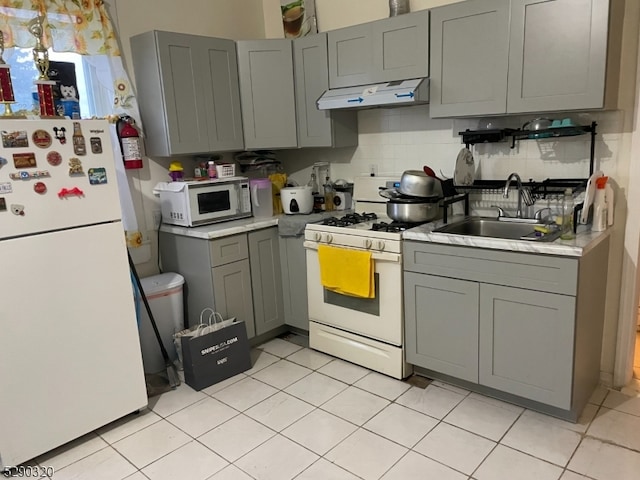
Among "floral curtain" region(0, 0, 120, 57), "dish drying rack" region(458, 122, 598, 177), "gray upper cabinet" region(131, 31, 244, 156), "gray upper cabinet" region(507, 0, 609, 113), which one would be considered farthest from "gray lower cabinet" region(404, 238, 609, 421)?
"floral curtain" region(0, 0, 120, 57)

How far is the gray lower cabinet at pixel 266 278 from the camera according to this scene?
3.44 m

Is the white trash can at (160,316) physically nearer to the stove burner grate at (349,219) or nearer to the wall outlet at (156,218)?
the wall outlet at (156,218)

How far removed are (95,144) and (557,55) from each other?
92.4 inches

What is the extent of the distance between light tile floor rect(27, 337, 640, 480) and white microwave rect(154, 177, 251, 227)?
114cm

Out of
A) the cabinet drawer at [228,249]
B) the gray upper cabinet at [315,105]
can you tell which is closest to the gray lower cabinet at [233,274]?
the cabinet drawer at [228,249]

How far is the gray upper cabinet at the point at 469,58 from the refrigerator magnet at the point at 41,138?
2071 millimetres

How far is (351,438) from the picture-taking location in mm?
2459

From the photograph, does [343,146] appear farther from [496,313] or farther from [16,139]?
[16,139]

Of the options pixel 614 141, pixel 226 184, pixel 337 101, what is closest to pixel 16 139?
pixel 226 184

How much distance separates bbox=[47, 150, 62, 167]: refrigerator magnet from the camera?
7.54 feet

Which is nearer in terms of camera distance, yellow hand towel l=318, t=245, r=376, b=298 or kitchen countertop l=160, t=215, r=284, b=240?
yellow hand towel l=318, t=245, r=376, b=298

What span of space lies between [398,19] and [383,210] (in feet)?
4.09

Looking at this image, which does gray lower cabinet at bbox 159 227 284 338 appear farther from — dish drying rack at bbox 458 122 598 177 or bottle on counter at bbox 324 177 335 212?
dish drying rack at bbox 458 122 598 177

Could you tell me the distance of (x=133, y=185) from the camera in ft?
11.2
